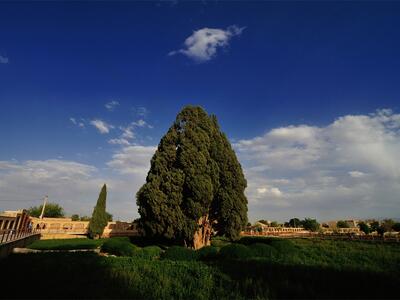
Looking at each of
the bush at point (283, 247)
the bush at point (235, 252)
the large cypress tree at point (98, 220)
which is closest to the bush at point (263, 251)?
the bush at point (235, 252)

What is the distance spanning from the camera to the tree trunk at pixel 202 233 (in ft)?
67.6

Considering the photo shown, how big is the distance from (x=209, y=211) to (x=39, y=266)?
45.3 feet

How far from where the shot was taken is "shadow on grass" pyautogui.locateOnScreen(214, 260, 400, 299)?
22.7 feet

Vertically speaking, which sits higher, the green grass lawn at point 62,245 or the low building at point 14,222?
the low building at point 14,222

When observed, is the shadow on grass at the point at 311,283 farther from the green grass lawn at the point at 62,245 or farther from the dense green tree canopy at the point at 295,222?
the dense green tree canopy at the point at 295,222

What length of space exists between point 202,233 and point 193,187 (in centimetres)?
434

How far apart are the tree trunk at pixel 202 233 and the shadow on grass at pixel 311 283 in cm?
1124

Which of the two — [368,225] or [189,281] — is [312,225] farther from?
[189,281]

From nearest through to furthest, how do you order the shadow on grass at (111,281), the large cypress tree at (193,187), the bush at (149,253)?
the shadow on grass at (111,281) < the bush at (149,253) < the large cypress tree at (193,187)

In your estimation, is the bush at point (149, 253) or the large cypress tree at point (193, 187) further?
the large cypress tree at point (193, 187)

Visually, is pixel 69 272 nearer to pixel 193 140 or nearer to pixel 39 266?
pixel 39 266

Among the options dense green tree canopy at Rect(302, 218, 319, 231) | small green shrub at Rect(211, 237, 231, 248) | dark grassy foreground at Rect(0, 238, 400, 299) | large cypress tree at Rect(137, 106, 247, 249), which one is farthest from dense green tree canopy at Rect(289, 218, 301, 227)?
dark grassy foreground at Rect(0, 238, 400, 299)

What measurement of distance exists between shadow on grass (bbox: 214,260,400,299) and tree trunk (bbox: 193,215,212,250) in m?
11.2

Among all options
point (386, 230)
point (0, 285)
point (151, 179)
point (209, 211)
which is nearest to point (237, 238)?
point (209, 211)
